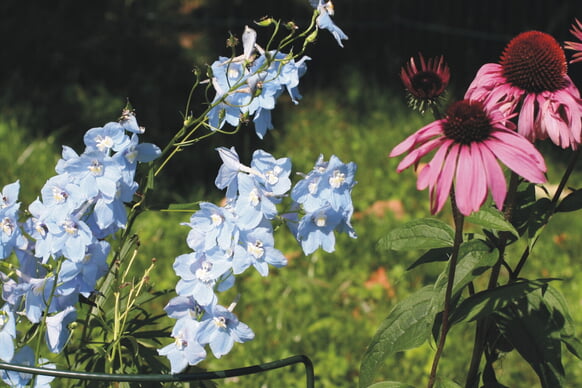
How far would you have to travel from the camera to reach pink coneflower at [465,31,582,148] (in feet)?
3.94

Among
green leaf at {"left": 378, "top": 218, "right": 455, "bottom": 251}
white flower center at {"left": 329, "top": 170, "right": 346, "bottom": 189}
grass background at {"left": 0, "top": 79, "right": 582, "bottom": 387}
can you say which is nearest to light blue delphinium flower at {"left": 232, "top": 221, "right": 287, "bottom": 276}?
white flower center at {"left": 329, "top": 170, "right": 346, "bottom": 189}

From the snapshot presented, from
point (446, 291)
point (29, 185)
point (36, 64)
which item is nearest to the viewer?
point (446, 291)

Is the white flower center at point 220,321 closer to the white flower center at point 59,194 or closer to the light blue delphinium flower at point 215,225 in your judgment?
the light blue delphinium flower at point 215,225

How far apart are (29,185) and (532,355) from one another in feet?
7.41

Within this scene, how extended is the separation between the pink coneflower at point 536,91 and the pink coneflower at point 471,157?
10 cm

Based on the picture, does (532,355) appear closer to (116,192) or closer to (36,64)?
(116,192)

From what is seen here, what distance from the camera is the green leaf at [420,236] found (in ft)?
4.41

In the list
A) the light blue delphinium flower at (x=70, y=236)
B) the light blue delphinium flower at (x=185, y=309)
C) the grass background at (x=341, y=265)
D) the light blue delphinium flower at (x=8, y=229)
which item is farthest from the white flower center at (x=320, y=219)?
the grass background at (x=341, y=265)

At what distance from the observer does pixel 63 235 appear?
3.62ft

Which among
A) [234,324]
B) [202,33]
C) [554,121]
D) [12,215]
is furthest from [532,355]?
[202,33]

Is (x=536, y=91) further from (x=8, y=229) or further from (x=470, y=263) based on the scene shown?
(x=8, y=229)

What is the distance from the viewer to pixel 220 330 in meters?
1.13

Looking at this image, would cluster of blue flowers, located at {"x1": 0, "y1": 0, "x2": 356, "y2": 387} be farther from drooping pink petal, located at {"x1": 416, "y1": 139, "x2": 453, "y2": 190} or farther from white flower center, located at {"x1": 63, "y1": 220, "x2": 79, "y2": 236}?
drooping pink petal, located at {"x1": 416, "y1": 139, "x2": 453, "y2": 190}

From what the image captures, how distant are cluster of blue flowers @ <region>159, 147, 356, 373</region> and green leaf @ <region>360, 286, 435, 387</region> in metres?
0.29
